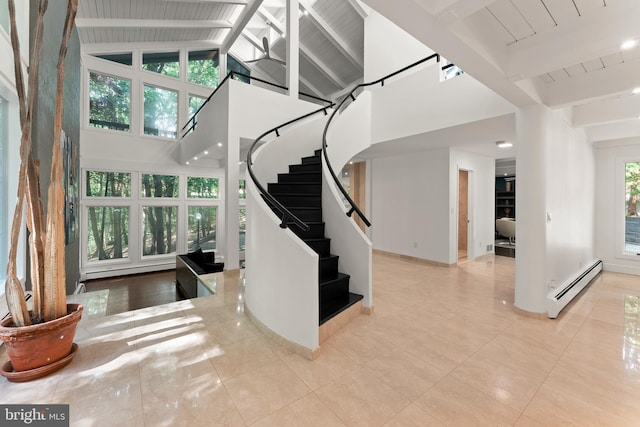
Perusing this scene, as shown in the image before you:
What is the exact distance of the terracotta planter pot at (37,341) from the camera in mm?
1798

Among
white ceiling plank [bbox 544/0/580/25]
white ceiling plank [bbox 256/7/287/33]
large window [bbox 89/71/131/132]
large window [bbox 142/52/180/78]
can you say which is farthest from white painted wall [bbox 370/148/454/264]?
large window [bbox 89/71/131/132]

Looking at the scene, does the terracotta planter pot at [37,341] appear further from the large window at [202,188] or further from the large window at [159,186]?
the large window at [202,188]

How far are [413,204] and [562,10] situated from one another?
4.51m

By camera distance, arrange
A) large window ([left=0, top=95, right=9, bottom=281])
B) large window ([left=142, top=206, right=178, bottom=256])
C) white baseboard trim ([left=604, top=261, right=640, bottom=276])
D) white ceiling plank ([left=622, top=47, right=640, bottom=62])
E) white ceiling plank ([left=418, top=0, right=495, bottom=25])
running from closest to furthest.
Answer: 1. white ceiling plank ([left=418, top=0, right=495, bottom=25])
2. large window ([left=0, top=95, right=9, bottom=281])
3. white ceiling plank ([left=622, top=47, right=640, bottom=62])
4. white baseboard trim ([left=604, top=261, right=640, bottom=276])
5. large window ([left=142, top=206, right=178, bottom=256])

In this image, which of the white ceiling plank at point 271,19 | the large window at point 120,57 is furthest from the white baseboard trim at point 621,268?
the large window at point 120,57

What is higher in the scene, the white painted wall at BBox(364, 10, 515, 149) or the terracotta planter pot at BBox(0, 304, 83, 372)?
the white painted wall at BBox(364, 10, 515, 149)

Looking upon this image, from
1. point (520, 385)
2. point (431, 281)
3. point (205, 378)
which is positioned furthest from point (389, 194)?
point (205, 378)

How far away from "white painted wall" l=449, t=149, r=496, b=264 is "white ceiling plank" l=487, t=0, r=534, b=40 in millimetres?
3518

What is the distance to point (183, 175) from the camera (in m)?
8.17

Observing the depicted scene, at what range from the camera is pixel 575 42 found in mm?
2119

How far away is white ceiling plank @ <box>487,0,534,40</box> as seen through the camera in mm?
1985

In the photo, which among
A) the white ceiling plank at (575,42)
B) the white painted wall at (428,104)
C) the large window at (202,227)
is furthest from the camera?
the large window at (202,227)

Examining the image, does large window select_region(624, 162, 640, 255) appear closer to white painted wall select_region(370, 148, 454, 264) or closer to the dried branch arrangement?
white painted wall select_region(370, 148, 454, 264)

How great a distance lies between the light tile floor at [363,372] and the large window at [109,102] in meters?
5.97
